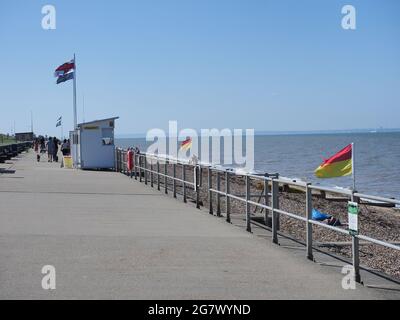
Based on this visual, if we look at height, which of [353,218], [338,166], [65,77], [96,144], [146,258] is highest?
[65,77]

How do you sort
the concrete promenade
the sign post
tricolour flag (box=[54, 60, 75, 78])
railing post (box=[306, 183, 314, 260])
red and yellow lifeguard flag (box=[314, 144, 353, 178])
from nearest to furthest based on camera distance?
the concrete promenade → the sign post → railing post (box=[306, 183, 314, 260]) → red and yellow lifeguard flag (box=[314, 144, 353, 178]) → tricolour flag (box=[54, 60, 75, 78])

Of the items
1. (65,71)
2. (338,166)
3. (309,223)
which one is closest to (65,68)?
(65,71)

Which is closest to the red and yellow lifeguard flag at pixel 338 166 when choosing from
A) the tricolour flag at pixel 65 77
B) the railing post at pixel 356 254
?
the railing post at pixel 356 254

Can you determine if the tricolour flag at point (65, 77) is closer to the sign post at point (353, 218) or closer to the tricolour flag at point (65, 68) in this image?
the tricolour flag at point (65, 68)

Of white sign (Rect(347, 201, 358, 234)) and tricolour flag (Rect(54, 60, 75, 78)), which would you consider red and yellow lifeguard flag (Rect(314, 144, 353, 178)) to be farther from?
tricolour flag (Rect(54, 60, 75, 78))

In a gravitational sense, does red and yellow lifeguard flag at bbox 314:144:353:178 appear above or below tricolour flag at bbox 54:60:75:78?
below

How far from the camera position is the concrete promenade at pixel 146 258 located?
6625mm

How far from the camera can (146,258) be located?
8.30 metres

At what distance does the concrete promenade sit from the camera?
662cm

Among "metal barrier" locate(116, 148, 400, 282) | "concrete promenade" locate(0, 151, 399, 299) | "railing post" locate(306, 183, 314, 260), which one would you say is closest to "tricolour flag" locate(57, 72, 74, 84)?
"metal barrier" locate(116, 148, 400, 282)

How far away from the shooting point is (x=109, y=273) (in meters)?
7.37

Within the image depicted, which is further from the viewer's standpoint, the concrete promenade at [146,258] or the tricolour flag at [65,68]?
the tricolour flag at [65,68]

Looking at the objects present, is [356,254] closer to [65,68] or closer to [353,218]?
[353,218]
